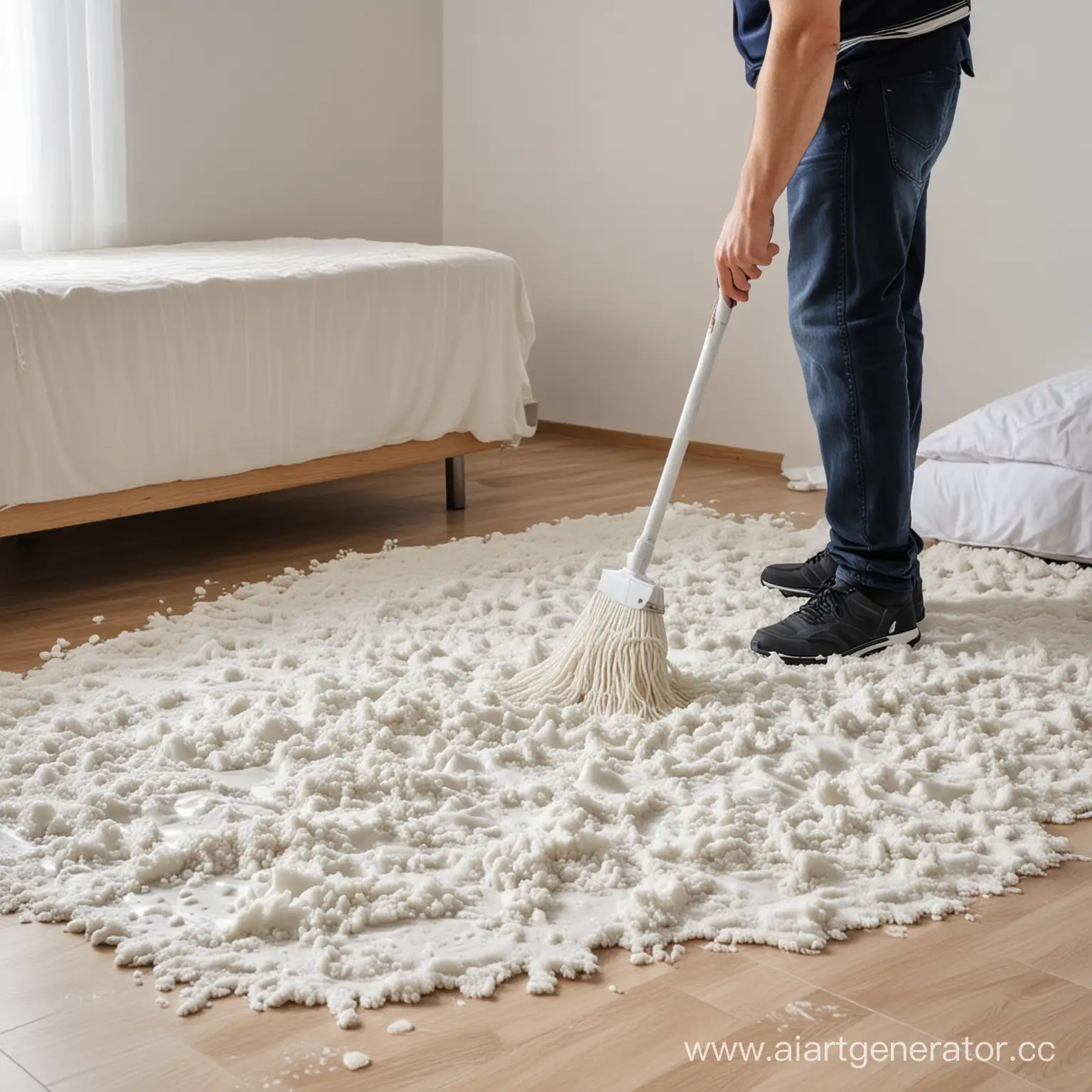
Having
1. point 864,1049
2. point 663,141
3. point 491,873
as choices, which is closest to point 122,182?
point 663,141

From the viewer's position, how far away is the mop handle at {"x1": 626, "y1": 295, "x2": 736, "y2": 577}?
181 cm

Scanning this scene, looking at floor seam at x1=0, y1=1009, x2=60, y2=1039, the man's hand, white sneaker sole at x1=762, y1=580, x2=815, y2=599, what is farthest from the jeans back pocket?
floor seam at x1=0, y1=1009, x2=60, y2=1039

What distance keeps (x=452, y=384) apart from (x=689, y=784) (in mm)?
1639

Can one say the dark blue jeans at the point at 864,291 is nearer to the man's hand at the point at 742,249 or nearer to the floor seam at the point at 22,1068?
the man's hand at the point at 742,249

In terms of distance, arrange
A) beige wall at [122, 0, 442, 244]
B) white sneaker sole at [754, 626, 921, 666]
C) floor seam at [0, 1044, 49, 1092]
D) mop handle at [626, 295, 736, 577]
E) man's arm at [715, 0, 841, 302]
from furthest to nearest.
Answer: beige wall at [122, 0, 442, 244]
white sneaker sole at [754, 626, 921, 666]
mop handle at [626, 295, 736, 577]
man's arm at [715, 0, 841, 302]
floor seam at [0, 1044, 49, 1092]

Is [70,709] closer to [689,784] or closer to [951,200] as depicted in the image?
[689,784]

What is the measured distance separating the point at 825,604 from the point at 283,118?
2680 millimetres

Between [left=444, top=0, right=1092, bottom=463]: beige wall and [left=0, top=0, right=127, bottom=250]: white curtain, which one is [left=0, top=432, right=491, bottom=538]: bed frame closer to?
[left=444, top=0, right=1092, bottom=463]: beige wall

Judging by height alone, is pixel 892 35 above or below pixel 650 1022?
above

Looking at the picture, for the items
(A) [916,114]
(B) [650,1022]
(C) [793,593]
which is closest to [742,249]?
(A) [916,114]

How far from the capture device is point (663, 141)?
388 centimetres

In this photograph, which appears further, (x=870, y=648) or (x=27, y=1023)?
(x=870, y=648)

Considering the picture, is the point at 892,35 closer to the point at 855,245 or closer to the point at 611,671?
the point at 855,245

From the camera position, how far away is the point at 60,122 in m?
3.39
